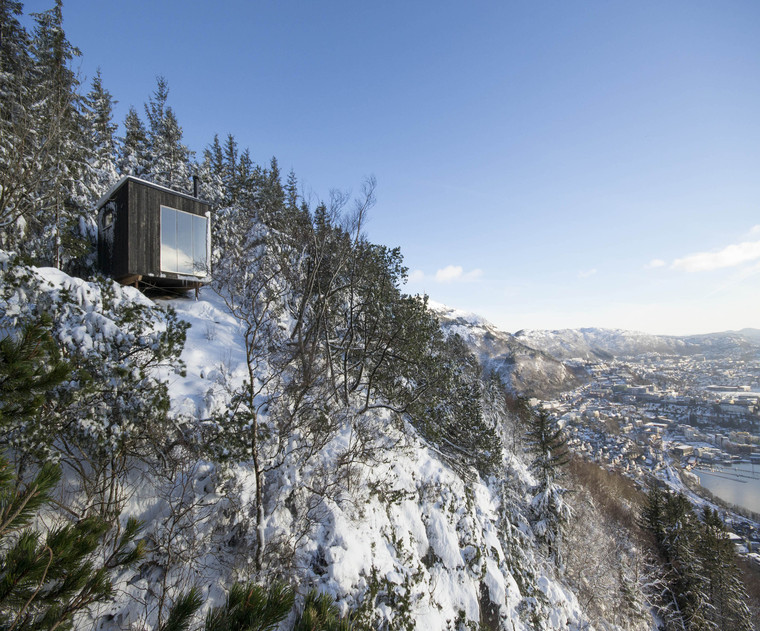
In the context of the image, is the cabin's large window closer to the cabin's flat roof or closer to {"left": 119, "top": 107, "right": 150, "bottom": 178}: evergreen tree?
the cabin's flat roof

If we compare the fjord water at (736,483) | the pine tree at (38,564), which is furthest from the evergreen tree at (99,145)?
the fjord water at (736,483)

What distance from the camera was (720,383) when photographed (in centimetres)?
12781

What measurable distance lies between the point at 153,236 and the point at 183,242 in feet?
3.18

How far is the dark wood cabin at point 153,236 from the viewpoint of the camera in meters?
11.0

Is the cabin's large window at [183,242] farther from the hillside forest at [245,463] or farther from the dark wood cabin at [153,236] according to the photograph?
the hillside forest at [245,463]

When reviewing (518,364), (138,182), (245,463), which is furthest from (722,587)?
(518,364)

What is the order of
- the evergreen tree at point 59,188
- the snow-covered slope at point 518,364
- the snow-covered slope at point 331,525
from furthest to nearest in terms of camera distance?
the snow-covered slope at point 518,364, the evergreen tree at point 59,188, the snow-covered slope at point 331,525

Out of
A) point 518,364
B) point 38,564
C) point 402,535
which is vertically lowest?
point 518,364

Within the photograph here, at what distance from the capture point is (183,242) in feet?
39.3

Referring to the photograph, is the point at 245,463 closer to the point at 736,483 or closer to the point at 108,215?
the point at 108,215

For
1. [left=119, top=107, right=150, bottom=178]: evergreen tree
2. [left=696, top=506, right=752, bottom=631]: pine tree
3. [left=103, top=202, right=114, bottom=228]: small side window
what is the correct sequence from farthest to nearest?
1. [left=119, top=107, right=150, bottom=178]: evergreen tree
2. [left=696, top=506, right=752, bottom=631]: pine tree
3. [left=103, top=202, right=114, bottom=228]: small side window

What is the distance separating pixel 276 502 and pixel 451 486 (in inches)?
263

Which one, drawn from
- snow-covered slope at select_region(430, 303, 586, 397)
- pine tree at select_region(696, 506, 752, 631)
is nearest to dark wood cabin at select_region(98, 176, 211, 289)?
pine tree at select_region(696, 506, 752, 631)

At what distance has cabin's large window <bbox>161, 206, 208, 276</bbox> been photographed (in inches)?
455
